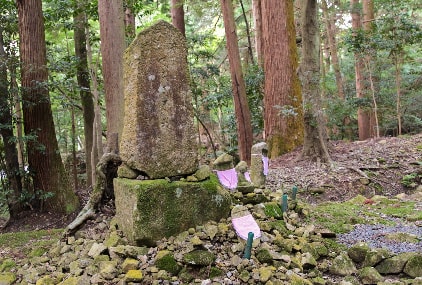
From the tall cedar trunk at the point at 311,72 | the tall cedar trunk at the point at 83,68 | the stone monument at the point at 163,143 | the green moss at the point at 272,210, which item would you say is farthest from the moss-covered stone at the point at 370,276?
the tall cedar trunk at the point at 83,68

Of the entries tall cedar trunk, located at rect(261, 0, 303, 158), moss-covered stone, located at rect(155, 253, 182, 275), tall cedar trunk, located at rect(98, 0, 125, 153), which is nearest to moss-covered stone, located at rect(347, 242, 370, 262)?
moss-covered stone, located at rect(155, 253, 182, 275)

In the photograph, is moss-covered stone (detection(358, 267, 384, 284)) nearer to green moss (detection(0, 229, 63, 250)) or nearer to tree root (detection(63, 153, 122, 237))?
tree root (detection(63, 153, 122, 237))

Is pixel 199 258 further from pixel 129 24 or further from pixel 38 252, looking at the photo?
pixel 129 24

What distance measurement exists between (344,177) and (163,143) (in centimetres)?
451

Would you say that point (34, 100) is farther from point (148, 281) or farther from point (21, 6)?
point (148, 281)

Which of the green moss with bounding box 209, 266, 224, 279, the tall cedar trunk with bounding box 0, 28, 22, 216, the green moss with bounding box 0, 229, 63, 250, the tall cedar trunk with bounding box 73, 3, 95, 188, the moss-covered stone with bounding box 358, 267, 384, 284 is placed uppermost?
the tall cedar trunk with bounding box 73, 3, 95, 188

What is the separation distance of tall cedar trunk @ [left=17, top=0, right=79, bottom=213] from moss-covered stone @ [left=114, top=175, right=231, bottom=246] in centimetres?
427

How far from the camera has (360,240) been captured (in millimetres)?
3715

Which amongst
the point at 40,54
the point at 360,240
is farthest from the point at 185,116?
the point at 40,54

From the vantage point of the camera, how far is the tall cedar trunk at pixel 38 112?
7.02 metres

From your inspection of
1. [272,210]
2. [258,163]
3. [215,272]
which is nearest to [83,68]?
[258,163]

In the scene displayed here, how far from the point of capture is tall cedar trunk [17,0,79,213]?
7.02 meters

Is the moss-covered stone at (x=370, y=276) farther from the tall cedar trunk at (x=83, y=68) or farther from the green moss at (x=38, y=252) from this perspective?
the tall cedar trunk at (x=83, y=68)

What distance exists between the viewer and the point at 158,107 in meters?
3.51
